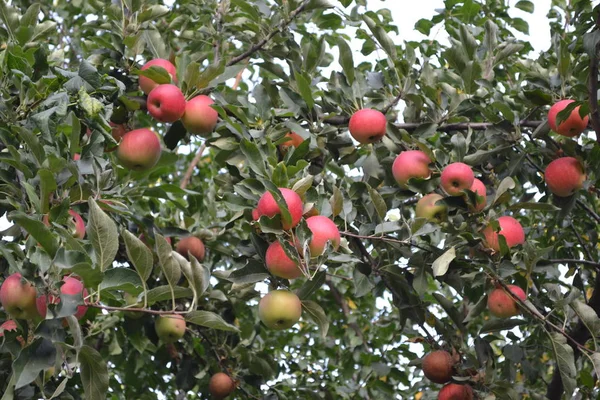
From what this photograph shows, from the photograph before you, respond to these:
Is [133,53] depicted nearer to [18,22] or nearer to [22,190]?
[18,22]

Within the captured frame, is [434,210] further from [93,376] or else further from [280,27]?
[93,376]

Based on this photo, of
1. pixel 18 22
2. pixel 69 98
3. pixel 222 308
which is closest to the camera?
pixel 69 98

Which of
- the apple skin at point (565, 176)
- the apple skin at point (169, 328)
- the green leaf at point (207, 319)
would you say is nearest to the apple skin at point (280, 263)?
the green leaf at point (207, 319)

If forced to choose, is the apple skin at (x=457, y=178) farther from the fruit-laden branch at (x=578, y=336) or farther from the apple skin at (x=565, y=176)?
the fruit-laden branch at (x=578, y=336)

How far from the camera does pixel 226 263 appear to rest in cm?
430

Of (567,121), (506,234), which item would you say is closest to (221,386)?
(506,234)

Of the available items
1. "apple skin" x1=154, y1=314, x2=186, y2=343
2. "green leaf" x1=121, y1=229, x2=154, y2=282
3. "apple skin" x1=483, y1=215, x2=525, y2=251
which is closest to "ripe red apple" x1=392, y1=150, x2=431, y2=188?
"apple skin" x1=483, y1=215, x2=525, y2=251

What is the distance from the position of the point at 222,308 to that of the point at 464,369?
111 cm

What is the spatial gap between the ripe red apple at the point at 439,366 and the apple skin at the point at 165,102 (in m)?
1.23

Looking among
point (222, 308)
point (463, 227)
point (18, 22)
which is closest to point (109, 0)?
point (18, 22)

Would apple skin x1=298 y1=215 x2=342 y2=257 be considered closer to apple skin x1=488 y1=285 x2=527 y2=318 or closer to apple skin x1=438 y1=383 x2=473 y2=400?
apple skin x1=488 y1=285 x2=527 y2=318

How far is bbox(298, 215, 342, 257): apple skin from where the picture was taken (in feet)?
6.51

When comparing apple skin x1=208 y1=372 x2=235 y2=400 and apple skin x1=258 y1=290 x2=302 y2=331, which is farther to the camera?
apple skin x1=208 y1=372 x2=235 y2=400

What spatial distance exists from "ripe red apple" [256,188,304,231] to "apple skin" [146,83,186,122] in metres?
0.64
